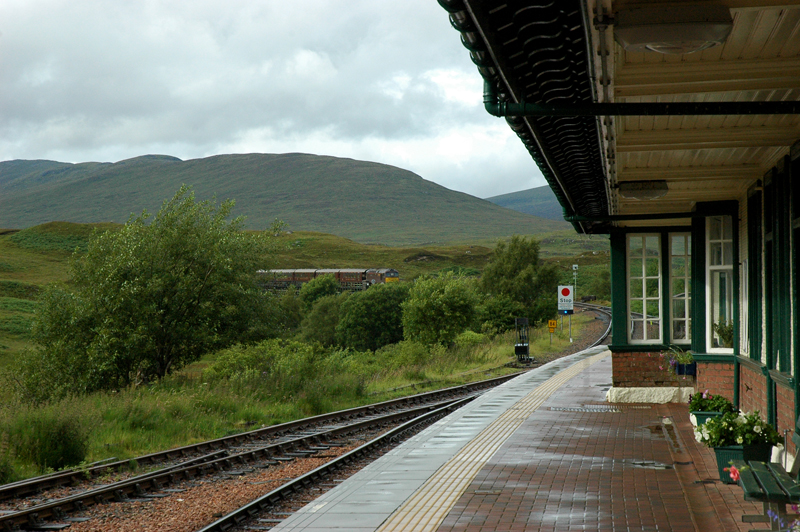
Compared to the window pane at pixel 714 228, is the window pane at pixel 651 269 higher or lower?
lower

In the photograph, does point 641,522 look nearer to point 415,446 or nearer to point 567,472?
point 567,472

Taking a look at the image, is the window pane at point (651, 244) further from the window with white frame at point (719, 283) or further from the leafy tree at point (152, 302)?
the leafy tree at point (152, 302)

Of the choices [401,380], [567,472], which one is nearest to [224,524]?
[567,472]

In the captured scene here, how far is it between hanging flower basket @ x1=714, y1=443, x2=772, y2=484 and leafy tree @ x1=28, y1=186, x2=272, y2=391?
16.2 meters

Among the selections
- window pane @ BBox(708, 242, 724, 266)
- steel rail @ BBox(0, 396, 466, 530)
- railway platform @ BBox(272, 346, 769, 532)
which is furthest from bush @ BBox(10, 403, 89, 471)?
window pane @ BBox(708, 242, 724, 266)

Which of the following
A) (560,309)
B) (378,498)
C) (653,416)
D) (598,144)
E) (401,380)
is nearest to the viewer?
(598,144)

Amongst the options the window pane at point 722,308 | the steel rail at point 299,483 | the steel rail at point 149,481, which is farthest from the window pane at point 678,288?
the steel rail at point 149,481

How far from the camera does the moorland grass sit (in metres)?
11.5

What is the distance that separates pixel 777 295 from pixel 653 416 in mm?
5605

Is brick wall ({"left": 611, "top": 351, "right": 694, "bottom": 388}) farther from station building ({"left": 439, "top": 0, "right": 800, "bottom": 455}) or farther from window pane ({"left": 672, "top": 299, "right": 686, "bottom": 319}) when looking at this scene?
window pane ({"left": 672, "top": 299, "right": 686, "bottom": 319})

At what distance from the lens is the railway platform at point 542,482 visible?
650 centimetres

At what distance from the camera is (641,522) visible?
632 centimetres

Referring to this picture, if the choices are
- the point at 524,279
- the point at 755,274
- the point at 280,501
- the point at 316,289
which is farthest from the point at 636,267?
the point at 316,289

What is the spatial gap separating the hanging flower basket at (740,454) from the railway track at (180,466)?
658 centimetres
